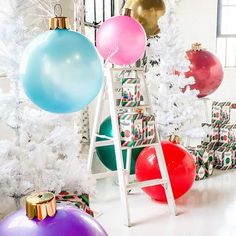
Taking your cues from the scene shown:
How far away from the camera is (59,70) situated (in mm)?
1524

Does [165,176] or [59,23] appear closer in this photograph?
[59,23]

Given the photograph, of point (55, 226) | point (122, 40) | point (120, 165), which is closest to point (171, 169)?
point (120, 165)

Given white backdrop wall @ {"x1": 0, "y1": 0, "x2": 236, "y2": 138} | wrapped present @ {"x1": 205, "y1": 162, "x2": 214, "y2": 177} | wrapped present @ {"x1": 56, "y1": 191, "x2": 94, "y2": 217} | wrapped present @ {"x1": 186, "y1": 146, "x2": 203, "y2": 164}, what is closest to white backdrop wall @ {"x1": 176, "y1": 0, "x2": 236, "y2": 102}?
white backdrop wall @ {"x1": 0, "y1": 0, "x2": 236, "y2": 138}

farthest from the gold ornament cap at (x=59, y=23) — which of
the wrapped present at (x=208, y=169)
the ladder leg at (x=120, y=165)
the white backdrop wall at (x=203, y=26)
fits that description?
the white backdrop wall at (x=203, y=26)

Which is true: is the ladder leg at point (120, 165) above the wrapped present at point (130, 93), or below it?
below

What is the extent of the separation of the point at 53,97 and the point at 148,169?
4.75 feet

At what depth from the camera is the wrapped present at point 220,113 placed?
401cm

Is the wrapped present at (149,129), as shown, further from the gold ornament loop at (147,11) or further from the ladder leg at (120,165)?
the gold ornament loop at (147,11)

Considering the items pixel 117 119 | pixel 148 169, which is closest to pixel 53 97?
pixel 117 119

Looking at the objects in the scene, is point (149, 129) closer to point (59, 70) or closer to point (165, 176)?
point (165, 176)

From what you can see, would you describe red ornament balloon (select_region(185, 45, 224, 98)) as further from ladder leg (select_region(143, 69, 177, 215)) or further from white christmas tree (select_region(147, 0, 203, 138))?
ladder leg (select_region(143, 69, 177, 215))

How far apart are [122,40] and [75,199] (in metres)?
1.08

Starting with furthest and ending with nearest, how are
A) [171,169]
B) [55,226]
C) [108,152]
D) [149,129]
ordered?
[108,152] → [171,169] → [149,129] → [55,226]

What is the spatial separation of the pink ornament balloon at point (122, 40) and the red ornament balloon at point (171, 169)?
30.0 inches
